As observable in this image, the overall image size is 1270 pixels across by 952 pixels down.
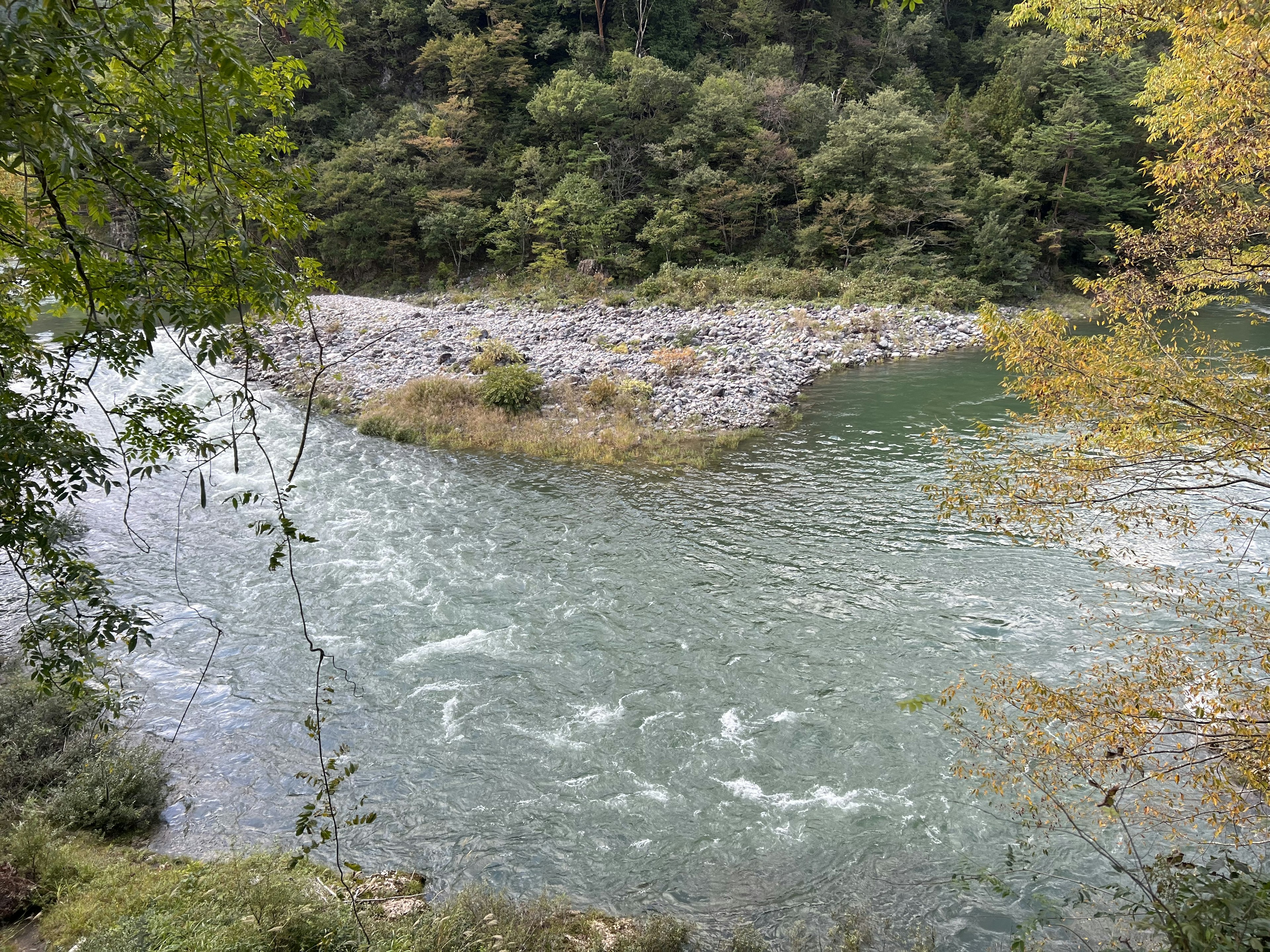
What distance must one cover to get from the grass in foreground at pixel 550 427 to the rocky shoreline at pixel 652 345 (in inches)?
29.2

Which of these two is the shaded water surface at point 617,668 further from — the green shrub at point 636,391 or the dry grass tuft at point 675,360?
the dry grass tuft at point 675,360

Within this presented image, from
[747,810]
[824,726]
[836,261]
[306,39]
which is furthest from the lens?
[306,39]

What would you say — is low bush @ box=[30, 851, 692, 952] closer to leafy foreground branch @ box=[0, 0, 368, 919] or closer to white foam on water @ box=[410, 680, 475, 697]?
leafy foreground branch @ box=[0, 0, 368, 919]

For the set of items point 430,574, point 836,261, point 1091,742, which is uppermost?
point 836,261

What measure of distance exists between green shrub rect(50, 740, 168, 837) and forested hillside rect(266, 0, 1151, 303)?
29.3m

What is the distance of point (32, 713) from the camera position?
6.75 metres

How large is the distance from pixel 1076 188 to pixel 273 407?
4021cm

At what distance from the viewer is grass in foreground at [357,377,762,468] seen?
15625 millimetres

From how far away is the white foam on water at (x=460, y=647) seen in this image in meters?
8.73

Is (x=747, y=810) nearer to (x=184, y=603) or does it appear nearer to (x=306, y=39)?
(x=184, y=603)

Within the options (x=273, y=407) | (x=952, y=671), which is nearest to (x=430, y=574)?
(x=952, y=671)

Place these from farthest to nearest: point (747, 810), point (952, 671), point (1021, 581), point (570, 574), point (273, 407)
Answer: point (273, 407), point (570, 574), point (1021, 581), point (952, 671), point (747, 810)

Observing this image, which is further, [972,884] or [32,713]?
[32,713]

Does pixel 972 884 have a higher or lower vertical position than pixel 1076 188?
lower
